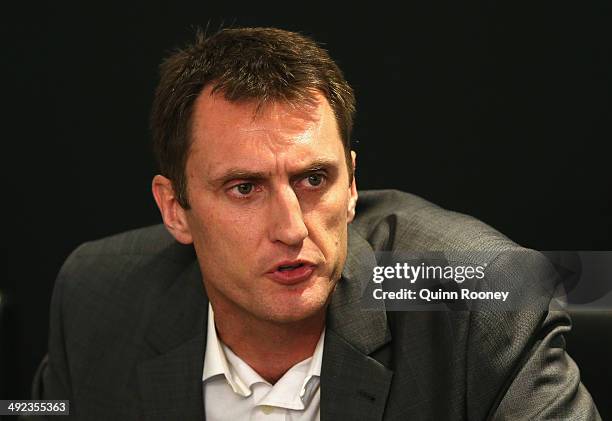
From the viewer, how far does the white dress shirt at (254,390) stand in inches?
70.1

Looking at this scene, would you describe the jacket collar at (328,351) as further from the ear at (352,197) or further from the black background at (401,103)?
the black background at (401,103)

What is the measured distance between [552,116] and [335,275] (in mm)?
505

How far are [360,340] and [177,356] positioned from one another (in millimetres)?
350

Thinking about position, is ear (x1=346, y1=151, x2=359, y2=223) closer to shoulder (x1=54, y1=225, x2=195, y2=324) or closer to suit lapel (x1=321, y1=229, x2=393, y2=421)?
suit lapel (x1=321, y1=229, x2=393, y2=421)


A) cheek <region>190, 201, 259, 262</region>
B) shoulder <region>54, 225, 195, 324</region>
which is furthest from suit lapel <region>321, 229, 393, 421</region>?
shoulder <region>54, 225, 195, 324</region>

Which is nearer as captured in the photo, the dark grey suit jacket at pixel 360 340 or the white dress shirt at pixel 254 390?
the dark grey suit jacket at pixel 360 340

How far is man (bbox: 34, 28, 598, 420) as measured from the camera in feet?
5.30

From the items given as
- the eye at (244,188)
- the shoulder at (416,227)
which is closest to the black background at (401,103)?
the shoulder at (416,227)

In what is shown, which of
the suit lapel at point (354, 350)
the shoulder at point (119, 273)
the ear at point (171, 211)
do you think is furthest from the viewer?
the shoulder at point (119, 273)

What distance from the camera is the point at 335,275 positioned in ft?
5.49

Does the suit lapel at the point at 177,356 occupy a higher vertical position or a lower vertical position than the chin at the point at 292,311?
lower

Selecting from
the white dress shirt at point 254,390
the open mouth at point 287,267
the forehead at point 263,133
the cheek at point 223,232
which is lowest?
the white dress shirt at point 254,390

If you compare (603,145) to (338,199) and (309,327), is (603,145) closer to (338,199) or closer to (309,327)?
(338,199)

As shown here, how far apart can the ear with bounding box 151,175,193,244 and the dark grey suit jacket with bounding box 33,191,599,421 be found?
132mm
